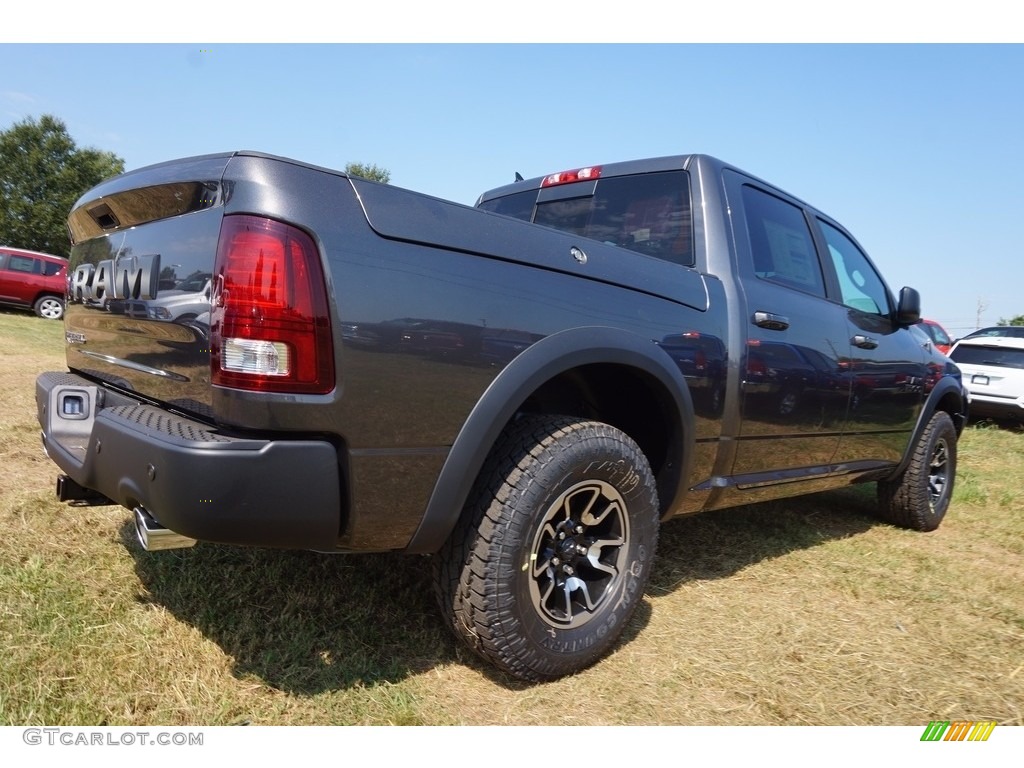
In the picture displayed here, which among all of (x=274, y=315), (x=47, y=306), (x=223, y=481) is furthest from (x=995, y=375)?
(x=47, y=306)

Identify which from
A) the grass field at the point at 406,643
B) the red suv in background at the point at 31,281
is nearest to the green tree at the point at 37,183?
the red suv in background at the point at 31,281

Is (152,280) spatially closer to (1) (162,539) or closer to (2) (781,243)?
(1) (162,539)

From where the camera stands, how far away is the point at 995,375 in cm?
898

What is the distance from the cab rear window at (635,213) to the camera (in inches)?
113

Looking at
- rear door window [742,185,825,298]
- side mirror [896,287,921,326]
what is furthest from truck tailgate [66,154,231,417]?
side mirror [896,287,921,326]

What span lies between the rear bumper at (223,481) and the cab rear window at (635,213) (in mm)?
1685

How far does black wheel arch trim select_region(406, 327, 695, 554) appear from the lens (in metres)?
1.83

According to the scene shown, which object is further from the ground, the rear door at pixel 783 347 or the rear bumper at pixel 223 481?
the rear door at pixel 783 347

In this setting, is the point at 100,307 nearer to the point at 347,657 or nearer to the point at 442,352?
the point at 442,352

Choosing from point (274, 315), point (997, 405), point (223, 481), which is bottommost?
point (223, 481)

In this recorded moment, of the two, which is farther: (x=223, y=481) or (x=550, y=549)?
(x=550, y=549)

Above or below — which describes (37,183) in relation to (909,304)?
above

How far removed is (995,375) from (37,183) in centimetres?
3720

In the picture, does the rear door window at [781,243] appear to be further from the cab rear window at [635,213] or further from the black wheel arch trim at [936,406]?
the black wheel arch trim at [936,406]
